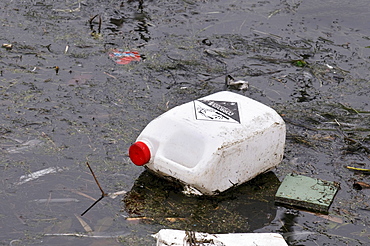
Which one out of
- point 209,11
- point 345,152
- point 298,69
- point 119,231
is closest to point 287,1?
point 209,11

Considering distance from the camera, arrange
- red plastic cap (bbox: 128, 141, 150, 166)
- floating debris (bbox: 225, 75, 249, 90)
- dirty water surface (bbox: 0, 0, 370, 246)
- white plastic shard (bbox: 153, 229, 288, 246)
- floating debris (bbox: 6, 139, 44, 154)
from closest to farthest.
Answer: white plastic shard (bbox: 153, 229, 288, 246), dirty water surface (bbox: 0, 0, 370, 246), red plastic cap (bbox: 128, 141, 150, 166), floating debris (bbox: 6, 139, 44, 154), floating debris (bbox: 225, 75, 249, 90)

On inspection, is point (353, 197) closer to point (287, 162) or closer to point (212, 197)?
point (287, 162)

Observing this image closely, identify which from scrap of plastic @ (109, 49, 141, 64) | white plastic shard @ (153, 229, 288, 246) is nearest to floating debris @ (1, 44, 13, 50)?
scrap of plastic @ (109, 49, 141, 64)

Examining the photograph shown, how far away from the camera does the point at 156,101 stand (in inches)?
202

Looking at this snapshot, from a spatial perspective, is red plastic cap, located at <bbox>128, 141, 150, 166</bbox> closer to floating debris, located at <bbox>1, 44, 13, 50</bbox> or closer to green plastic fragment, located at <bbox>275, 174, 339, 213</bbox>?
green plastic fragment, located at <bbox>275, 174, 339, 213</bbox>

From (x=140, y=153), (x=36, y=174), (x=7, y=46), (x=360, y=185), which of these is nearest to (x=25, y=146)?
(x=36, y=174)

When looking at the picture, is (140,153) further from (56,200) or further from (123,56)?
(123,56)

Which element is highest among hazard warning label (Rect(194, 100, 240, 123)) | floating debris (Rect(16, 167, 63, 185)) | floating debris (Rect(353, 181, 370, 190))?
hazard warning label (Rect(194, 100, 240, 123))

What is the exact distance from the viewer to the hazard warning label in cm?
385

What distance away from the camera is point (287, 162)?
433 centimetres

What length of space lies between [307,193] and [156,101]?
5.86ft

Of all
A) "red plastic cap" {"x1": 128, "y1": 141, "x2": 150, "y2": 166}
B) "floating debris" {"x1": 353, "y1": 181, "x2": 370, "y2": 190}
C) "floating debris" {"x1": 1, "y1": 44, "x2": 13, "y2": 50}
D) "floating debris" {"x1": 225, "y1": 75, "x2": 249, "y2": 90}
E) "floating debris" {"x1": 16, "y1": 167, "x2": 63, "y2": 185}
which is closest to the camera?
"red plastic cap" {"x1": 128, "y1": 141, "x2": 150, "y2": 166}

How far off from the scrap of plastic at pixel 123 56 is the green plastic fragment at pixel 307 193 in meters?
2.44

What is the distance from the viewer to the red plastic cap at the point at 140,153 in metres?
3.77
